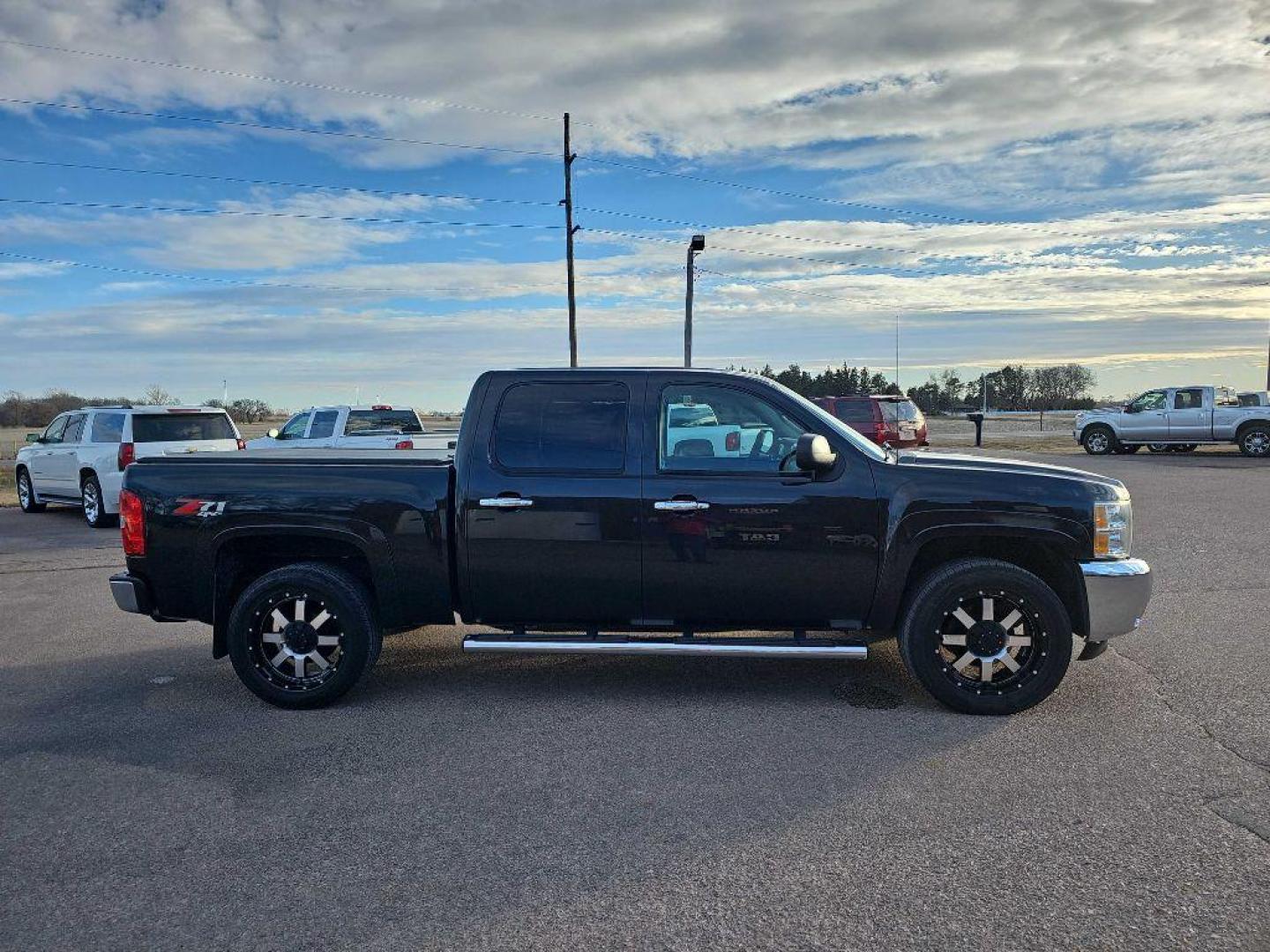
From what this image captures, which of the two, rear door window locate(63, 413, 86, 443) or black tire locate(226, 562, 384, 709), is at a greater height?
rear door window locate(63, 413, 86, 443)

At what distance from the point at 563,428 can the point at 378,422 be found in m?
12.0

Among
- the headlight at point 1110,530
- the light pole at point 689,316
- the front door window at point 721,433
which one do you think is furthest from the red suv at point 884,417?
the front door window at point 721,433

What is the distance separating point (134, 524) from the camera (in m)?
5.62

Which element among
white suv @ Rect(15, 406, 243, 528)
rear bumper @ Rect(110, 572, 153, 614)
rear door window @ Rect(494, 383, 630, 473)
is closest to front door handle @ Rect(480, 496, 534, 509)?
rear door window @ Rect(494, 383, 630, 473)

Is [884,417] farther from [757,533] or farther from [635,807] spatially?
[635,807]

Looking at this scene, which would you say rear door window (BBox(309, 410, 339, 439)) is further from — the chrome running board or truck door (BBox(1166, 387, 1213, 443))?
truck door (BBox(1166, 387, 1213, 443))

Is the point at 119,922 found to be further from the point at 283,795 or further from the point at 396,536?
the point at 396,536

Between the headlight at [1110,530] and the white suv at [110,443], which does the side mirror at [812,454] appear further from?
the white suv at [110,443]

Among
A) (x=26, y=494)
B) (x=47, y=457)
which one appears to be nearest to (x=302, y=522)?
(x=47, y=457)

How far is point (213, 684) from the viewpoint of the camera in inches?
233

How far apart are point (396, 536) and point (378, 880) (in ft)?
7.60

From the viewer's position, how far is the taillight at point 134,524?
5.61 meters

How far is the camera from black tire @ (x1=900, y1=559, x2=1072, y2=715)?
5043 mm

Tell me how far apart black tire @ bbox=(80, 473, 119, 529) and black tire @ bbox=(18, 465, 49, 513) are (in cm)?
230
